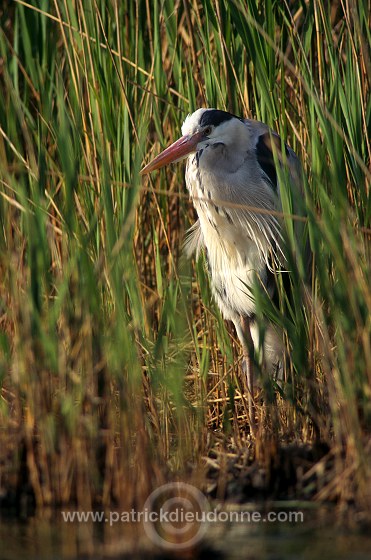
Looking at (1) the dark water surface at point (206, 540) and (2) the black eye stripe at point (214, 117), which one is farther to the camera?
(2) the black eye stripe at point (214, 117)

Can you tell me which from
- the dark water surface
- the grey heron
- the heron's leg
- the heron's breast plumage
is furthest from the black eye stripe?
the dark water surface

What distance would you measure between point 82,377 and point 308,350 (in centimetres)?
82

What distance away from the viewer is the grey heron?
3518 millimetres

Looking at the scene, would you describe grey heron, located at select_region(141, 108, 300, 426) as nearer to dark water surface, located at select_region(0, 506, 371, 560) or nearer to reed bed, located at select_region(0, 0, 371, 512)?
reed bed, located at select_region(0, 0, 371, 512)

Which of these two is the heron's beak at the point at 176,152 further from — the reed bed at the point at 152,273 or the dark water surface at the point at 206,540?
the dark water surface at the point at 206,540

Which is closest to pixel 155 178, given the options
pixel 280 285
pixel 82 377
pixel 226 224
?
pixel 226 224

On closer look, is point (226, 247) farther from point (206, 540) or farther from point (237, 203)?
point (206, 540)

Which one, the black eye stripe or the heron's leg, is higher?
the black eye stripe

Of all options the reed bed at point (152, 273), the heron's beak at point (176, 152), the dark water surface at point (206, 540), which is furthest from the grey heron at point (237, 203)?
the dark water surface at point (206, 540)

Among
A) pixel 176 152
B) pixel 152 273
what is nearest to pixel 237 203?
pixel 176 152

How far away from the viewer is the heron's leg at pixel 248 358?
3.27 m

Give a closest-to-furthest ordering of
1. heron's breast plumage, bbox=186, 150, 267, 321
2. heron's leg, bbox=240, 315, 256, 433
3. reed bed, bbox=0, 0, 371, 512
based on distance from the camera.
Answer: reed bed, bbox=0, 0, 371, 512 → heron's leg, bbox=240, 315, 256, 433 → heron's breast plumage, bbox=186, 150, 267, 321

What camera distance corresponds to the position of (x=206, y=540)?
7.65ft

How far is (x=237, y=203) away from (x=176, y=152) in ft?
1.09
